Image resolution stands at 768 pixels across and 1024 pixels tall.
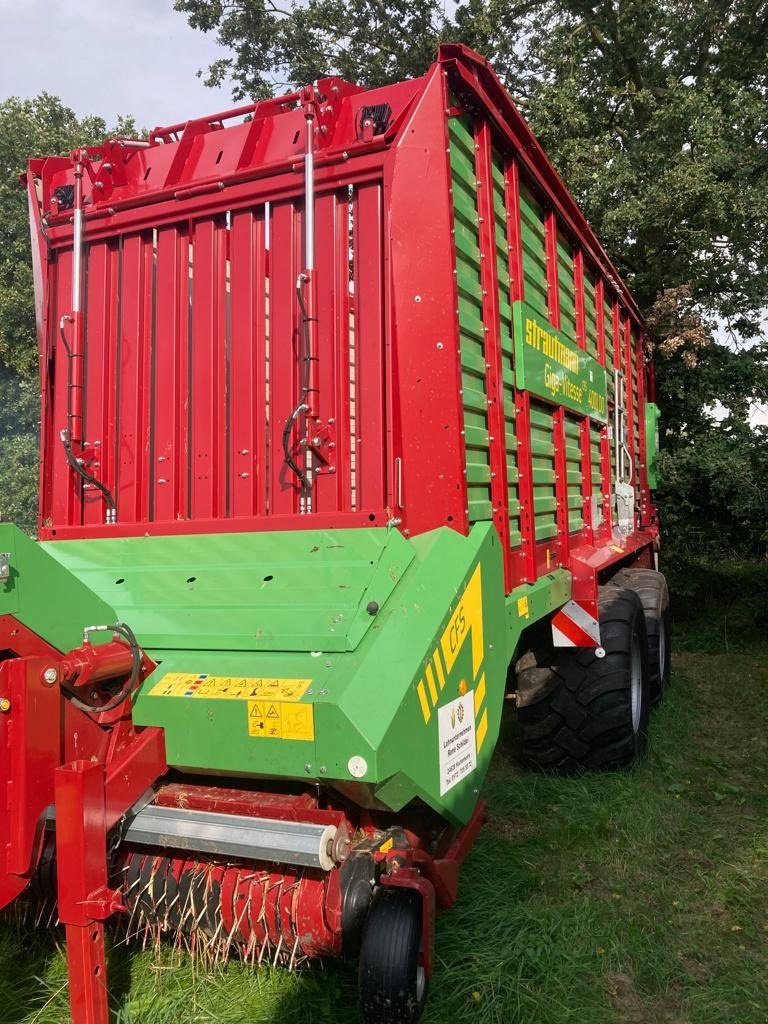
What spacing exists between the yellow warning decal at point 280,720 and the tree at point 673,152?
741 cm

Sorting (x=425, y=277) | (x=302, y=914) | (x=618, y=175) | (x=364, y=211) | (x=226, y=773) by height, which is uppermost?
(x=618, y=175)

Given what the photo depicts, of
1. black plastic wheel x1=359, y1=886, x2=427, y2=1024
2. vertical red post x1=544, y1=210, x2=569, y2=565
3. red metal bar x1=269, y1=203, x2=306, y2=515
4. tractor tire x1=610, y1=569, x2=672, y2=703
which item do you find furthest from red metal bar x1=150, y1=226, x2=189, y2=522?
tractor tire x1=610, y1=569, x2=672, y2=703

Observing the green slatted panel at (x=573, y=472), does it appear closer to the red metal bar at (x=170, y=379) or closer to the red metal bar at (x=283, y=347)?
the red metal bar at (x=283, y=347)

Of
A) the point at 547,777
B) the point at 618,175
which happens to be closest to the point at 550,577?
the point at 547,777

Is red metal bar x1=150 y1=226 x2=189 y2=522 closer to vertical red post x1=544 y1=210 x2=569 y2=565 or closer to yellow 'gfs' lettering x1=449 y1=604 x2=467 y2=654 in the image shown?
yellow 'gfs' lettering x1=449 y1=604 x2=467 y2=654

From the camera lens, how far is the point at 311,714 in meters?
1.84

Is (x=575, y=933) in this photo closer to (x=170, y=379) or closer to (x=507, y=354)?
(x=507, y=354)

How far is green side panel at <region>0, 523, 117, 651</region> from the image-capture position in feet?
6.11

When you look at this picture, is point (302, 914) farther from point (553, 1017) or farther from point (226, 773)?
point (553, 1017)

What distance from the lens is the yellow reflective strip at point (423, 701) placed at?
1.94 metres

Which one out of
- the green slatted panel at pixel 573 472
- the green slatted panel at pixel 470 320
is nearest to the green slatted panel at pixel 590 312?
the green slatted panel at pixel 573 472

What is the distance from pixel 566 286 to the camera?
14.3 ft

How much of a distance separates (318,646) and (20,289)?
13108 millimetres

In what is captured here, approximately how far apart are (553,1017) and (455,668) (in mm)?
1117
